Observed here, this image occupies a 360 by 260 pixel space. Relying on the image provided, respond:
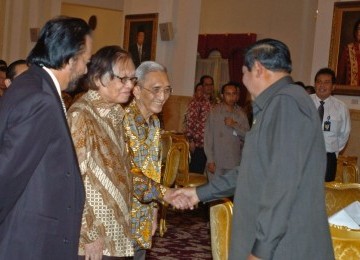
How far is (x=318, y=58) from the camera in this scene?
910cm

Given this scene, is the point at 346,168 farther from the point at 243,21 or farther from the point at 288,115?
the point at 243,21

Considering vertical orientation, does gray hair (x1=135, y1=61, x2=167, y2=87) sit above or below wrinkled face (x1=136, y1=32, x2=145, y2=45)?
below

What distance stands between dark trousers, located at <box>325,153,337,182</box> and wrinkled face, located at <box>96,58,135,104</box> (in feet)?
14.5

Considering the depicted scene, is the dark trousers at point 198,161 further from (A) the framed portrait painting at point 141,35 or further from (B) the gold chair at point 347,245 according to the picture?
(B) the gold chair at point 347,245

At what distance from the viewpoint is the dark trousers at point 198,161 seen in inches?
351

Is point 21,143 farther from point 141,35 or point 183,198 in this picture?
point 141,35

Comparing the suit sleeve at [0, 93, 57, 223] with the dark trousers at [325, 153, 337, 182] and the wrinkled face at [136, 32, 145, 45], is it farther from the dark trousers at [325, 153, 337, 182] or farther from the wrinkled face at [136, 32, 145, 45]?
the wrinkled face at [136, 32, 145, 45]

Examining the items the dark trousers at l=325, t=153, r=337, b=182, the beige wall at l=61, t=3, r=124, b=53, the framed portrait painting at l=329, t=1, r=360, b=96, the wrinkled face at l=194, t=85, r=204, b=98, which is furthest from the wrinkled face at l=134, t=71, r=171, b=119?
the beige wall at l=61, t=3, r=124, b=53

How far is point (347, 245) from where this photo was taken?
2736 millimetres

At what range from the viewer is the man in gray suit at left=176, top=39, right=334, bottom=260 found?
2.30m

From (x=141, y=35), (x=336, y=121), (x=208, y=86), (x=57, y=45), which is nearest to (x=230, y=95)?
(x=336, y=121)

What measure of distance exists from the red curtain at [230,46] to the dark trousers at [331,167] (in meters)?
9.69

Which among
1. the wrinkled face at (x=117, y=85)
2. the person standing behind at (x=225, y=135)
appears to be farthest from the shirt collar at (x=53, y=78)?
the person standing behind at (x=225, y=135)

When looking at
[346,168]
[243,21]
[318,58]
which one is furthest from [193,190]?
[243,21]
